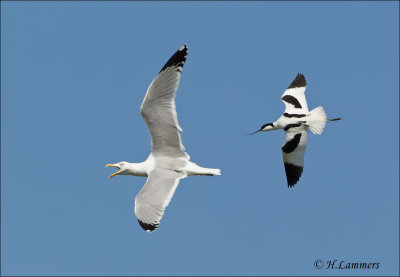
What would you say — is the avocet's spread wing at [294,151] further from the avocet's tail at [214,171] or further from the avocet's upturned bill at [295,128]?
the avocet's tail at [214,171]

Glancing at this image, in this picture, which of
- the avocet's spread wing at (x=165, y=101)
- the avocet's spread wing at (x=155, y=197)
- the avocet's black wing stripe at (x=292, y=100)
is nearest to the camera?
the avocet's spread wing at (x=165, y=101)

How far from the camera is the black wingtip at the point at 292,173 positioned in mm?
16656

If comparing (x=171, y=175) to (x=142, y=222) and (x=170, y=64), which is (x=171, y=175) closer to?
(x=142, y=222)

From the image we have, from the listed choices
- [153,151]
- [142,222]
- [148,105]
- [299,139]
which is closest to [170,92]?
[148,105]

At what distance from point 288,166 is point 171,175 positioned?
14.6 ft

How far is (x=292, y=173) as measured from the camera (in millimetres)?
16734

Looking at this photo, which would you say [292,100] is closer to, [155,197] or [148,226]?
[155,197]

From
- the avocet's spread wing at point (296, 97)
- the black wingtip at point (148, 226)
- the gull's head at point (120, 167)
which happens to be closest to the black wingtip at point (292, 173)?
the avocet's spread wing at point (296, 97)

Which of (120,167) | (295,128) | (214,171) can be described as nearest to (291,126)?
(295,128)

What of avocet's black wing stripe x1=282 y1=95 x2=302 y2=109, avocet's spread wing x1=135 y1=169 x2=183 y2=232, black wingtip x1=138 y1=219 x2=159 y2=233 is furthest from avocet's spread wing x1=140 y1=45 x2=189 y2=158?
avocet's black wing stripe x1=282 y1=95 x2=302 y2=109

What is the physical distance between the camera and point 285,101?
17078mm

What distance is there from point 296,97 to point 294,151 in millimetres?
1592

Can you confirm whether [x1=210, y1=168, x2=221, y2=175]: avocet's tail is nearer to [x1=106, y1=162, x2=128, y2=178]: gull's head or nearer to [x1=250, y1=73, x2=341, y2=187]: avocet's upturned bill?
[x1=106, y1=162, x2=128, y2=178]: gull's head

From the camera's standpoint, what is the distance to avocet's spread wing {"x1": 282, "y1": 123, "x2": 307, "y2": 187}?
53.5 feet
